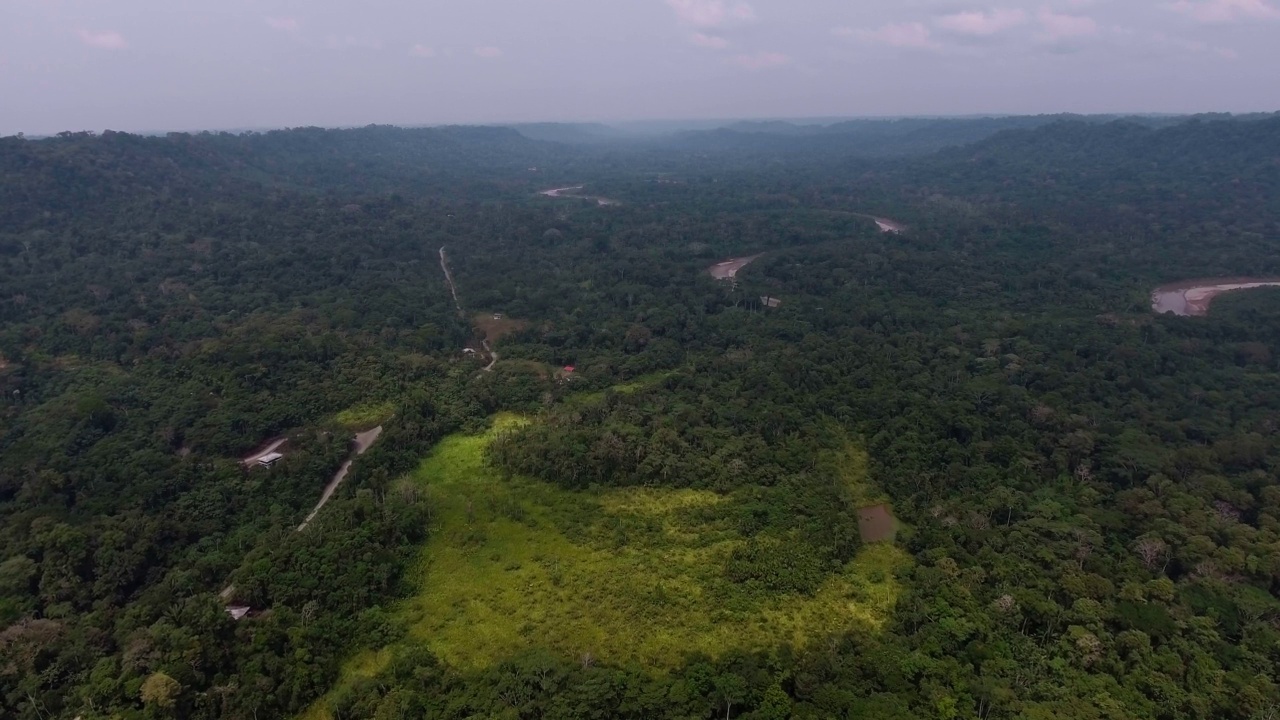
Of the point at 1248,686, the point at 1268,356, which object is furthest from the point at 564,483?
the point at 1268,356

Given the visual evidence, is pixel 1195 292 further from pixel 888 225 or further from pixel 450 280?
pixel 450 280

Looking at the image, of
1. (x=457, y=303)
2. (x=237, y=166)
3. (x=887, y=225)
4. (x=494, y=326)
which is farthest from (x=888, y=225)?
(x=237, y=166)

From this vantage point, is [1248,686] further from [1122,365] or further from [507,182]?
[507,182]

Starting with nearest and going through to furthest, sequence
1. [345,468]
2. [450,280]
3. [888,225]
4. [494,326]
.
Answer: [345,468] → [494,326] → [450,280] → [888,225]

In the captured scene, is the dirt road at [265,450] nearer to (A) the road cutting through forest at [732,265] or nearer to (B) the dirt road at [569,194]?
(A) the road cutting through forest at [732,265]

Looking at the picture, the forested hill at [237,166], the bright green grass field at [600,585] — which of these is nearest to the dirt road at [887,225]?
the forested hill at [237,166]
